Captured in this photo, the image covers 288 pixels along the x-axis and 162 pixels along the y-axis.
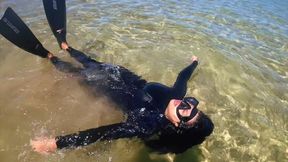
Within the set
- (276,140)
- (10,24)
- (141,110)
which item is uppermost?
(10,24)

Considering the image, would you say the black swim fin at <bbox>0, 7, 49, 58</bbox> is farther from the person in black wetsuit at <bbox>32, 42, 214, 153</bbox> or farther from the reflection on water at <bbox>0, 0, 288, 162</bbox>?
the person in black wetsuit at <bbox>32, 42, 214, 153</bbox>

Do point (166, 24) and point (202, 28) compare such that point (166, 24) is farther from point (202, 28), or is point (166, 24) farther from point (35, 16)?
point (35, 16)

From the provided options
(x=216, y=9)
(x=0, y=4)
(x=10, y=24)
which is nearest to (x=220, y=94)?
(x=10, y=24)

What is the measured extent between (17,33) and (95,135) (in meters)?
3.06

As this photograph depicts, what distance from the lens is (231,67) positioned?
7.89 metres

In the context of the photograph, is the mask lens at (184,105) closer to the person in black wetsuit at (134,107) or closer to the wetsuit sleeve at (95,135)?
the person in black wetsuit at (134,107)

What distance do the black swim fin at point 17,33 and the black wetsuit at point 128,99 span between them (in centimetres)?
46

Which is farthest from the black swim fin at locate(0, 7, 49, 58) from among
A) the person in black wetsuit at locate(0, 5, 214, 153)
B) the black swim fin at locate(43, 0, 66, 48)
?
the black swim fin at locate(43, 0, 66, 48)

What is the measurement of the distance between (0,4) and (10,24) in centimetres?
441

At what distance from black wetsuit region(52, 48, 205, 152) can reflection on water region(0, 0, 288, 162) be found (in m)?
A: 0.27

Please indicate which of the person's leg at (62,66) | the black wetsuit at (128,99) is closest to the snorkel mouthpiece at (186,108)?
the black wetsuit at (128,99)

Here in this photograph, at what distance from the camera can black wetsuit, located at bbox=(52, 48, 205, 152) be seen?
4617 mm

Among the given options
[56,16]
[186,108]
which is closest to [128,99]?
[186,108]

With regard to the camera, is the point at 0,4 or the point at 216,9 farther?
the point at 216,9
